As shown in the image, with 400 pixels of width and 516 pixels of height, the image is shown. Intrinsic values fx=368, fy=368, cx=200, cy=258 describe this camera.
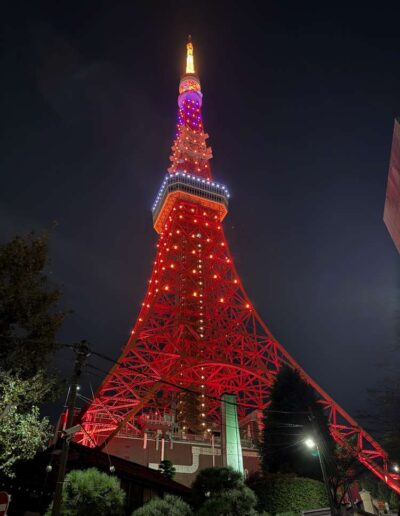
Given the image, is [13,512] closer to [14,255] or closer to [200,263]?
[14,255]

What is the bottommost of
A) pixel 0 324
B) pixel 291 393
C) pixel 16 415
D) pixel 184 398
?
pixel 16 415

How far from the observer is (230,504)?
8820 mm

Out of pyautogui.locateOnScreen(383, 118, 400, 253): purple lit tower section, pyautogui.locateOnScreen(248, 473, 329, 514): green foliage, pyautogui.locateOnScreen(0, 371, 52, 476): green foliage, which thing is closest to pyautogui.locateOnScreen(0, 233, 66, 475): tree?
pyautogui.locateOnScreen(0, 371, 52, 476): green foliage

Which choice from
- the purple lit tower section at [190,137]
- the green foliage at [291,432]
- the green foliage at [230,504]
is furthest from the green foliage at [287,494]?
the purple lit tower section at [190,137]

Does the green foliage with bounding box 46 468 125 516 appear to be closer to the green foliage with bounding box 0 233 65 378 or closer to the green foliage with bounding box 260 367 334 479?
the green foliage with bounding box 0 233 65 378

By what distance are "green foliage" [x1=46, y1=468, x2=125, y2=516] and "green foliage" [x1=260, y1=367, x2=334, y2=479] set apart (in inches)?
305

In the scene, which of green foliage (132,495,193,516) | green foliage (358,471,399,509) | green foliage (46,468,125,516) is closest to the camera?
green foliage (46,468,125,516)

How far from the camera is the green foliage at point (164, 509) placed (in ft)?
27.0

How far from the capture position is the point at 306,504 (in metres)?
12.2

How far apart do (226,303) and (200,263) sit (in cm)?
525

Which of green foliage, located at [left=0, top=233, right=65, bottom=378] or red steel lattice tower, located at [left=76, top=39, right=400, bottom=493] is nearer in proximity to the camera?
green foliage, located at [left=0, top=233, right=65, bottom=378]

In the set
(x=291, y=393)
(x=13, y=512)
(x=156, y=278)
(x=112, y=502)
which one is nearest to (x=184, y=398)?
(x=156, y=278)

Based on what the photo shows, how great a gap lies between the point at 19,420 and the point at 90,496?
7.30 feet

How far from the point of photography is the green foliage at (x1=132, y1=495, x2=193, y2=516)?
822 cm
